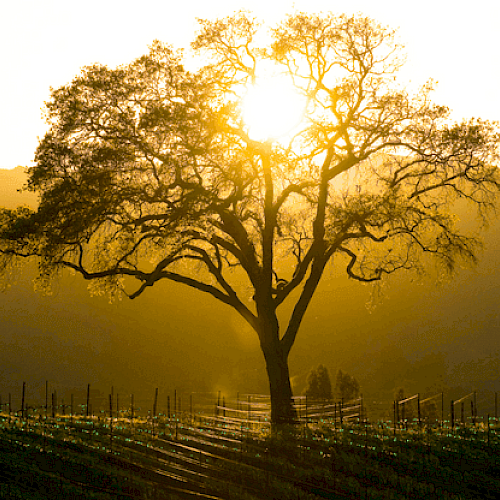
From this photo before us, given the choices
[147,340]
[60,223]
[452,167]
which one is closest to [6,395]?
[147,340]

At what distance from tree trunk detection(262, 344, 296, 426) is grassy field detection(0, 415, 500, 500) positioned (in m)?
0.94

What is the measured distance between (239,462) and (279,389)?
203 inches

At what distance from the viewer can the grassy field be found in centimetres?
Result: 1227

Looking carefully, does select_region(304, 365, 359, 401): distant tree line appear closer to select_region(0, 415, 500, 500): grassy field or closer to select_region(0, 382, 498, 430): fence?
select_region(0, 382, 498, 430): fence

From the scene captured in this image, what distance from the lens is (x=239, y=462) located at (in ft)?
48.0

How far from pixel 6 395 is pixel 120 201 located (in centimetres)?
8314

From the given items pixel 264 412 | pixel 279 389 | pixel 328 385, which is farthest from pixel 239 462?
pixel 328 385

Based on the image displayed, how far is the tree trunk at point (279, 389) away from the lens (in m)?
19.1

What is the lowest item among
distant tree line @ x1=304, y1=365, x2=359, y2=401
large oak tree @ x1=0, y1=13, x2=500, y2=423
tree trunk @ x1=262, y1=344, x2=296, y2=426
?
distant tree line @ x1=304, y1=365, x2=359, y2=401

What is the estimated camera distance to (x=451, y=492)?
544 inches

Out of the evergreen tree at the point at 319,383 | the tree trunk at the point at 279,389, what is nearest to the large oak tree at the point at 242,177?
the tree trunk at the point at 279,389

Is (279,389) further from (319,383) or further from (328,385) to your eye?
(328,385)

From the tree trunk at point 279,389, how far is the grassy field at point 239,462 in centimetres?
94

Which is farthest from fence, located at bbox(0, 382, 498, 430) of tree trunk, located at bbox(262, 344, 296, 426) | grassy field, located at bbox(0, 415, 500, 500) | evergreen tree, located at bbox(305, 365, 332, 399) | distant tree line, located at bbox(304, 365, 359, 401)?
evergreen tree, located at bbox(305, 365, 332, 399)
